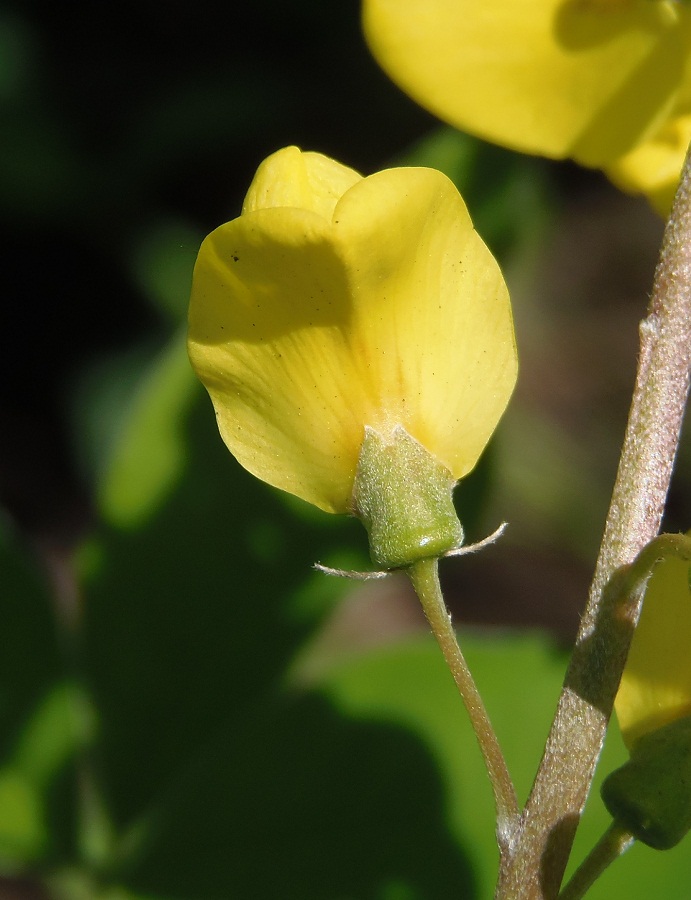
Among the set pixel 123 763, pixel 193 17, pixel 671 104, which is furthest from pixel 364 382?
pixel 193 17

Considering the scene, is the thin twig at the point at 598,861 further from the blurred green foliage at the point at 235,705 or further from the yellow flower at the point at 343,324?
the blurred green foliage at the point at 235,705

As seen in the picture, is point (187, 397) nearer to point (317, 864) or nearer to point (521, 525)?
point (317, 864)

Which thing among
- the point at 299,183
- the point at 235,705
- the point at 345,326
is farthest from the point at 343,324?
the point at 235,705

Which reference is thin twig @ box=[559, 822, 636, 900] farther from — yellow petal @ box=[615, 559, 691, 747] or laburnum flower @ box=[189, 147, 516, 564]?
laburnum flower @ box=[189, 147, 516, 564]

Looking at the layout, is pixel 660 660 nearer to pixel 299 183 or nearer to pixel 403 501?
pixel 403 501

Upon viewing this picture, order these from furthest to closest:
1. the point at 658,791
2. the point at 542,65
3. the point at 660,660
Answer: the point at 542,65 → the point at 660,660 → the point at 658,791

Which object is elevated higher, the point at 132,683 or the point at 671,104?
the point at 671,104

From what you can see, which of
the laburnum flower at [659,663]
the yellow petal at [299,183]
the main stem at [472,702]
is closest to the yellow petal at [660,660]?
the laburnum flower at [659,663]
